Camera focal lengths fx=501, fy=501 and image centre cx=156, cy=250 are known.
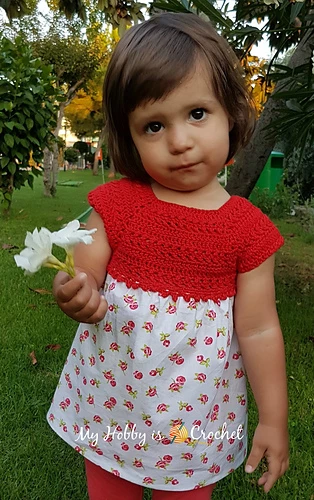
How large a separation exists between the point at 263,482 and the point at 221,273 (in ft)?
1.76

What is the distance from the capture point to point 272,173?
11289mm

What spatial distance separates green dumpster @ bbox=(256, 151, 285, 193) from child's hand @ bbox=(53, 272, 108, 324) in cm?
1029

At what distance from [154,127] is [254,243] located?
1.13 ft

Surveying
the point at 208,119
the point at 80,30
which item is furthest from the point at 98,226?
the point at 80,30

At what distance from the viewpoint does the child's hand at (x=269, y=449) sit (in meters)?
1.21

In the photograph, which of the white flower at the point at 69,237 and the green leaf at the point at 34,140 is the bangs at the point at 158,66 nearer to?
the white flower at the point at 69,237

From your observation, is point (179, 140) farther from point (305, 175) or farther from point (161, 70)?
point (305, 175)

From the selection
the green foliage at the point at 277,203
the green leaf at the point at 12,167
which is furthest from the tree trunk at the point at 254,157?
the green foliage at the point at 277,203

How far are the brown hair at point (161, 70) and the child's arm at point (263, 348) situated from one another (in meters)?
0.37

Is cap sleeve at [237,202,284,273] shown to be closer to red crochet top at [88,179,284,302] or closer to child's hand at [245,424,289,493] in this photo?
red crochet top at [88,179,284,302]

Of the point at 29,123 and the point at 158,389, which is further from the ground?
the point at 158,389

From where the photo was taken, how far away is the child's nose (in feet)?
3.45

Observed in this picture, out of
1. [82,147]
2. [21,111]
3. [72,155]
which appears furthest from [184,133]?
[82,147]

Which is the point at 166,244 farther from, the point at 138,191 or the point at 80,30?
the point at 80,30
